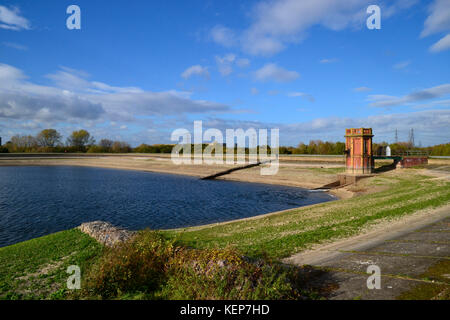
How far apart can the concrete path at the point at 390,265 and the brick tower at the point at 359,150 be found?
111 ft

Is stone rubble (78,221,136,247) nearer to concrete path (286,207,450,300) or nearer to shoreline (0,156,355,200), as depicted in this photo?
concrete path (286,207,450,300)

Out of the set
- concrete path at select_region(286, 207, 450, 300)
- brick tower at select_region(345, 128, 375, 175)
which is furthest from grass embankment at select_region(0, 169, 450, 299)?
brick tower at select_region(345, 128, 375, 175)

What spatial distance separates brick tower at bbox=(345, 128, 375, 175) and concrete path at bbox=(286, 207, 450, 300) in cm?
3375

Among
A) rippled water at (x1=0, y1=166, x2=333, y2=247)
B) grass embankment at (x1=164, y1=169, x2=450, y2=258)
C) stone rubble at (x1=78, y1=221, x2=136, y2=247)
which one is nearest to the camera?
stone rubble at (x1=78, y1=221, x2=136, y2=247)

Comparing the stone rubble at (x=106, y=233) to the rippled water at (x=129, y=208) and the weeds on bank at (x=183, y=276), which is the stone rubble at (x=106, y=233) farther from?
the rippled water at (x=129, y=208)

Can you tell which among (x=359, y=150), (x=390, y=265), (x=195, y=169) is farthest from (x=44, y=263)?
(x=195, y=169)

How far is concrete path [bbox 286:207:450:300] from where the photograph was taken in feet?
21.5

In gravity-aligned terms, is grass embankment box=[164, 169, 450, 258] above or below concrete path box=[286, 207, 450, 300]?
below

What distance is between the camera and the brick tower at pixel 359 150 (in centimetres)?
4256

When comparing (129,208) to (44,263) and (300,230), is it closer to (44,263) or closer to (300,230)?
(44,263)

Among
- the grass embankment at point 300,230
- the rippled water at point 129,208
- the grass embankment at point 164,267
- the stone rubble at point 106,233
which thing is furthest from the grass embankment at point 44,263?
the rippled water at point 129,208

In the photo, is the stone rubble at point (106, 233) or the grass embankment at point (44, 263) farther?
the stone rubble at point (106, 233)

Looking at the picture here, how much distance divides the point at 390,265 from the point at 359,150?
130ft
